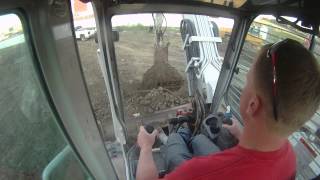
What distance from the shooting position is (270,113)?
118 centimetres

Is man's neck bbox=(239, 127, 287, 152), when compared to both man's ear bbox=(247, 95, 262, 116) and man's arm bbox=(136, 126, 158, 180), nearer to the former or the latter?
man's ear bbox=(247, 95, 262, 116)

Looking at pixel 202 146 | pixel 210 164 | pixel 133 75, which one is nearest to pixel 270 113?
pixel 210 164

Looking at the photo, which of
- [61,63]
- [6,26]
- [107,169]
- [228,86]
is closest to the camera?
[6,26]

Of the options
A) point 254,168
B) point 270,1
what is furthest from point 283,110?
point 270,1

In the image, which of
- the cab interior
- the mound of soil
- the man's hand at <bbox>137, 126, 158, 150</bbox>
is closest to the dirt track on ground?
the mound of soil

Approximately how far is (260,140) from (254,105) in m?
0.13

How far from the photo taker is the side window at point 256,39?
2660 millimetres

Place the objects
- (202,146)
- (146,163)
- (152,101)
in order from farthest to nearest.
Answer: (152,101) → (202,146) → (146,163)

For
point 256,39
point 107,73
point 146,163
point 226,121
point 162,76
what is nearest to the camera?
point 146,163

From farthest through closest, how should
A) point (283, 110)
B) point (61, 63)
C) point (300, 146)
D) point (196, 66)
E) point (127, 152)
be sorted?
1. point (196, 66)
2. point (127, 152)
3. point (300, 146)
4. point (61, 63)
5. point (283, 110)

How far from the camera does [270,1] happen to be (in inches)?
94.3

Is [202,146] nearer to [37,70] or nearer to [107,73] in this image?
[107,73]

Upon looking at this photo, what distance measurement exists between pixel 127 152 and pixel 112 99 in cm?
43

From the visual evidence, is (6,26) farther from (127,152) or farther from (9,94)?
(127,152)
